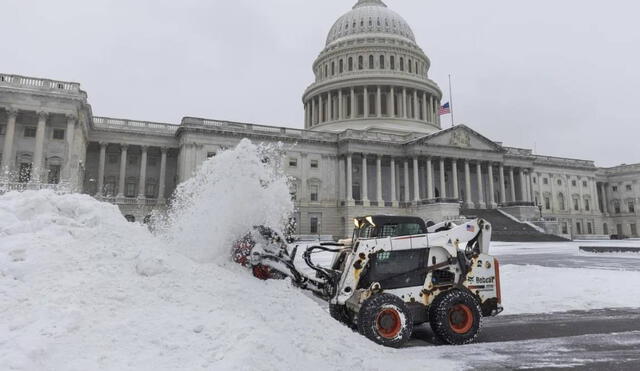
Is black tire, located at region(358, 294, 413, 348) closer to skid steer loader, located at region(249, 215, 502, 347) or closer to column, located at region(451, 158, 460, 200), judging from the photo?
skid steer loader, located at region(249, 215, 502, 347)

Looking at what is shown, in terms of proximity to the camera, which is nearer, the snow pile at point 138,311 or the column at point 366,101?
the snow pile at point 138,311

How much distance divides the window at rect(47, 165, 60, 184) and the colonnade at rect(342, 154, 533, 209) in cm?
3321

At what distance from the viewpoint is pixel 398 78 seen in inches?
2682

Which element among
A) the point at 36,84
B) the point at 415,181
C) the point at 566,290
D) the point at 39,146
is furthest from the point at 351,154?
the point at 566,290

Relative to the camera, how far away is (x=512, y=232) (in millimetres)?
47656

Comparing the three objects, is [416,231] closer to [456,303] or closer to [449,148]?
[456,303]

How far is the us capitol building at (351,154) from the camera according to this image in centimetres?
3878

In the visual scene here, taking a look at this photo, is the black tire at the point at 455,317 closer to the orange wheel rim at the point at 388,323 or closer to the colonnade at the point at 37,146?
the orange wheel rim at the point at 388,323

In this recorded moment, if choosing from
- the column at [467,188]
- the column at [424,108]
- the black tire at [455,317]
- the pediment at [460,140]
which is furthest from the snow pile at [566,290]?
the column at [424,108]

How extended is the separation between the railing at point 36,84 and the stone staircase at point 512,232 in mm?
42547

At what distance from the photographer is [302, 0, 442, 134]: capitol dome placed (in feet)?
221

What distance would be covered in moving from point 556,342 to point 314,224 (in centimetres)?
4604

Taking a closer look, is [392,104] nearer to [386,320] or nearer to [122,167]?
[122,167]

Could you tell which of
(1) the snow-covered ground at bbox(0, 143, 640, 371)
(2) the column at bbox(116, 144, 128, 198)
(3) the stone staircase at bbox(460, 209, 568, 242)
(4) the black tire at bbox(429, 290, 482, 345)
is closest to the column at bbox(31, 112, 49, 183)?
(2) the column at bbox(116, 144, 128, 198)
